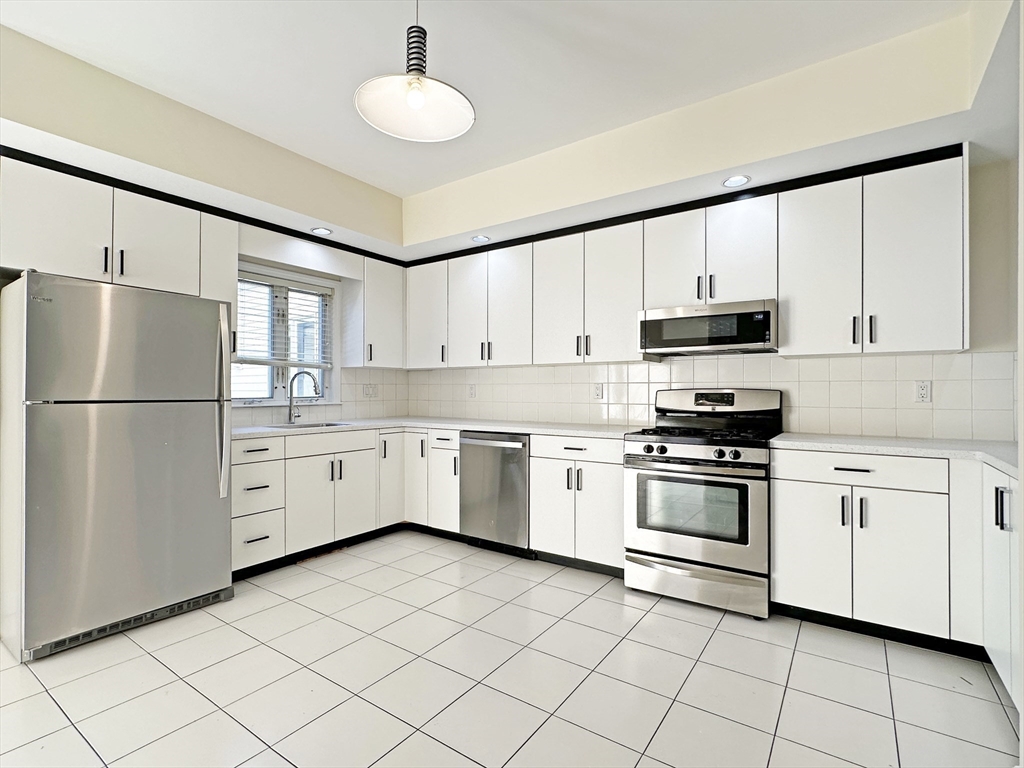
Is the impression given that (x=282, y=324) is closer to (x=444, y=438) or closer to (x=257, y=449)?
(x=257, y=449)

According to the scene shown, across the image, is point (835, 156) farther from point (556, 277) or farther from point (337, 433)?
point (337, 433)

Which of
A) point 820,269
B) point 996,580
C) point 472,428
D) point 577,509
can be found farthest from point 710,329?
point 472,428

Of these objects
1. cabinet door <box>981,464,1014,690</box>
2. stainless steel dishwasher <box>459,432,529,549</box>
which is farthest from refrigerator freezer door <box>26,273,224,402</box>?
cabinet door <box>981,464,1014,690</box>

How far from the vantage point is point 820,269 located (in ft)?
9.00

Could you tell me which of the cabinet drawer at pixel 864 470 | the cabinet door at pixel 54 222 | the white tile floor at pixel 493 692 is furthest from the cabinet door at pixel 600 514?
the cabinet door at pixel 54 222

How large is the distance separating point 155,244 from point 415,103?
2.05 metres

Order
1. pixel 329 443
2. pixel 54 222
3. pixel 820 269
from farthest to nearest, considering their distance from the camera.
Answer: pixel 329 443
pixel 820 269
pixel 54 222

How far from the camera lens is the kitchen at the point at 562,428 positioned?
1906 millimetres

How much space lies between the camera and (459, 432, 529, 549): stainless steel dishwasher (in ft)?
11.8

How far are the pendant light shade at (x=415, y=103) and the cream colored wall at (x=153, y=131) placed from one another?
1.58 m

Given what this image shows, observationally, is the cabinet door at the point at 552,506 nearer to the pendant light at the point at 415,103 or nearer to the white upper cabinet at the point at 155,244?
the pendant light at the point at 415,103

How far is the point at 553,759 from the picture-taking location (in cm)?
165

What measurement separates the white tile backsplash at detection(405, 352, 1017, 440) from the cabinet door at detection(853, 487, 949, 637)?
0.62 m

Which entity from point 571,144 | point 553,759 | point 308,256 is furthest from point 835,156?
point 308,256
